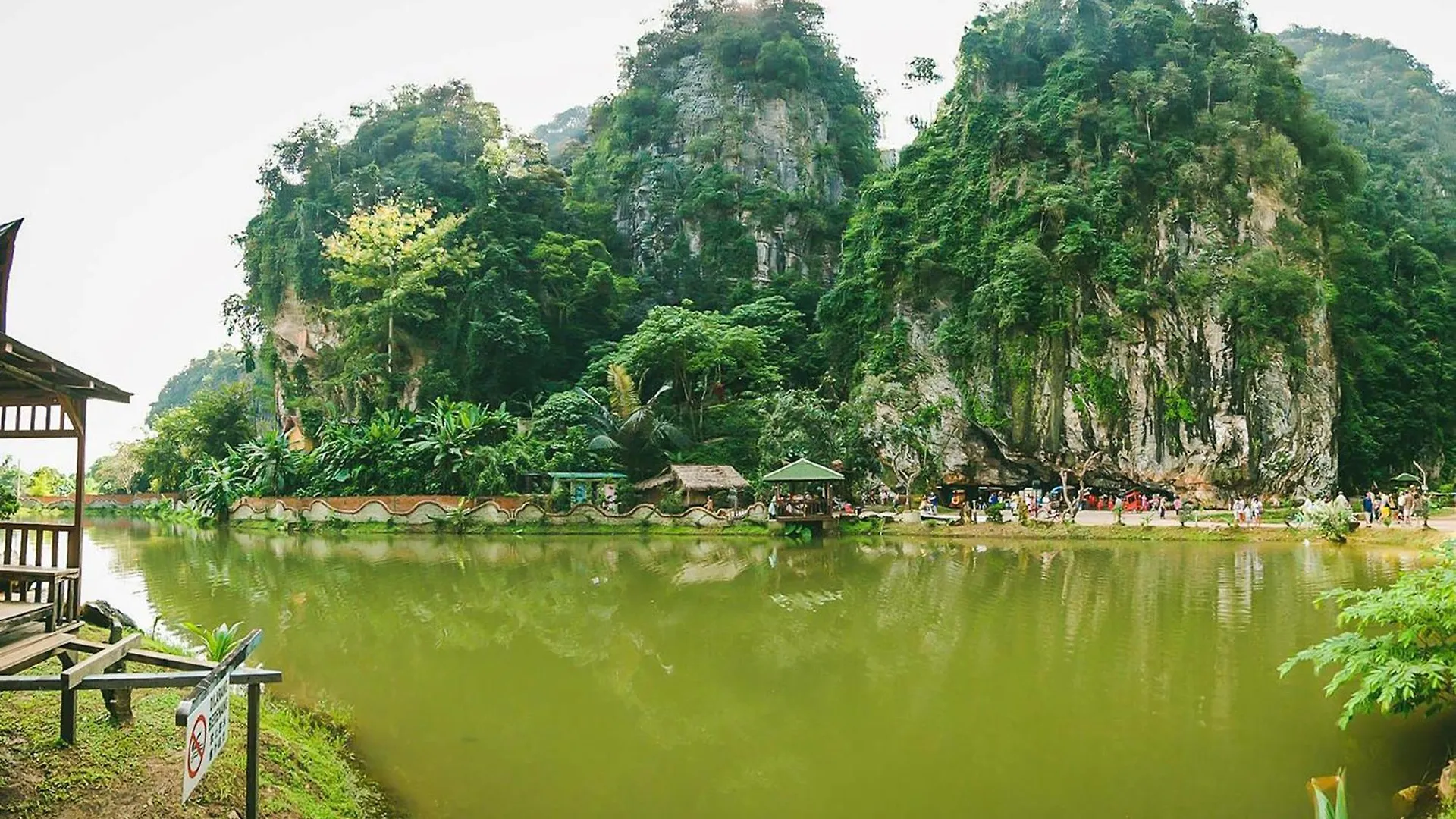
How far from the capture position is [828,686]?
7.21 m

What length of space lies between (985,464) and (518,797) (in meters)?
25.0

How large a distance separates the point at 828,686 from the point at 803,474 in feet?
43.9

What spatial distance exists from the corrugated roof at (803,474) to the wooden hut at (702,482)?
3.40m

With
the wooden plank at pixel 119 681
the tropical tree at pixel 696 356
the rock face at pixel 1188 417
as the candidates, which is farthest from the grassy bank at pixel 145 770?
the rock face at pixel 1188 417

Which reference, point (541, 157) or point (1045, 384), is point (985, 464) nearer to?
point (1045, 384)

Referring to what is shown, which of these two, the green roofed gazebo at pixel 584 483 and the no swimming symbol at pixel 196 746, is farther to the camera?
the green roofed gazebo at pixel 584 483

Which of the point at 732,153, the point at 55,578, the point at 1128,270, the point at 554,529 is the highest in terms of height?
the point at 732,153

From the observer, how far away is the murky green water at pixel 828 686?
5031mm

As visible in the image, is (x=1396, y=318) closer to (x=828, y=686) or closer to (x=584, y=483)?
(x=584, y=483)

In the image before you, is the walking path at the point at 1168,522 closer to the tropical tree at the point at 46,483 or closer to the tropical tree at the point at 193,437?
the tropical tree at the point at 193,437

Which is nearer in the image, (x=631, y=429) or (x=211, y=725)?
(x=211, y=725)

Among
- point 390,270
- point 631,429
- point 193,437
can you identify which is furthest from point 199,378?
point 631,429

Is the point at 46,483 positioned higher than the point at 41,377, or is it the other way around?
the point at 41,377

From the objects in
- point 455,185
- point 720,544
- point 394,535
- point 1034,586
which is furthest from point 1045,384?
point 455,185
